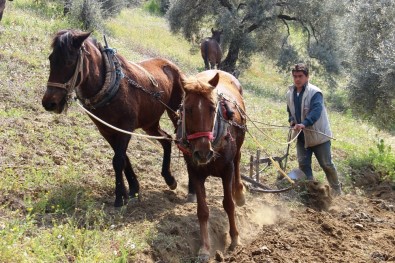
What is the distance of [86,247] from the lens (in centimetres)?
422

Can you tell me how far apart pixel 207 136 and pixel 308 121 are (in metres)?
2.91

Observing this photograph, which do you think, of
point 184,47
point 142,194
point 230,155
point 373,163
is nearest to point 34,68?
point 142,194

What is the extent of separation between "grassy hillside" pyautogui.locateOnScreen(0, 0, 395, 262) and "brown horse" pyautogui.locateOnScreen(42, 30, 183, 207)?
0.56 meters

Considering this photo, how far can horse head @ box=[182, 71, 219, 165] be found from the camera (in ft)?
14.6

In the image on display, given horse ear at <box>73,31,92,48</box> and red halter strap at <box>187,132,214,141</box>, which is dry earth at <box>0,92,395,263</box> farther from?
horse ear at <box>73,31,92,48</box>

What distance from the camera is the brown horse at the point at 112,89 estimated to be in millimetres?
5066

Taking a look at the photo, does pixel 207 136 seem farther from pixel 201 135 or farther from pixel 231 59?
pixel 231 59

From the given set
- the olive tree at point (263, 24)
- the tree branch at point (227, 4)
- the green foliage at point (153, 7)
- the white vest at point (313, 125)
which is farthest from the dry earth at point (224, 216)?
the green foliage at point (153, 7)

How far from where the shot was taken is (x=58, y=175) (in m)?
6.02

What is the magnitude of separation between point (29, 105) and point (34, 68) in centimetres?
199

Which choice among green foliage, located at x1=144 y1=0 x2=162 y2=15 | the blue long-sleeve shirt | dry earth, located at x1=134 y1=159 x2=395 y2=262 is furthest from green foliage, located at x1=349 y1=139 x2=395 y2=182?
green foliage, located at x1=144 y1=0 x2=162 y2=15

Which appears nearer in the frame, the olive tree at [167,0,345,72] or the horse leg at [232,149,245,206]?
the horse leg at [232,149,245,206]

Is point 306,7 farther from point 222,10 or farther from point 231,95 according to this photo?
point 231,95

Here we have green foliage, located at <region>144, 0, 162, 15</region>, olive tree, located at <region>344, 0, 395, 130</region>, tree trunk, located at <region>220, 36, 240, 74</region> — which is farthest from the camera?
green foliage, located at <region>144, 0, 162, 15</region>
